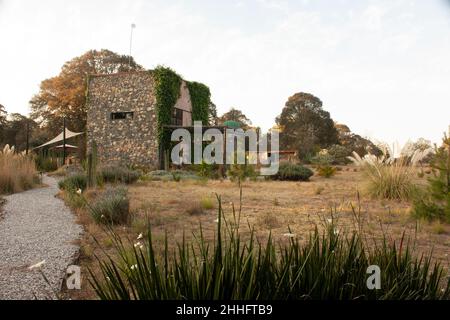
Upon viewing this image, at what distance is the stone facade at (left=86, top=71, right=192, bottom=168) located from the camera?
56.2ft

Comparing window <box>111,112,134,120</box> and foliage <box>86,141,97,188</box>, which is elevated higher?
window <box>111,112,134,120</box>

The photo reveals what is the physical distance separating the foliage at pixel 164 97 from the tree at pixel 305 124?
12.3 m

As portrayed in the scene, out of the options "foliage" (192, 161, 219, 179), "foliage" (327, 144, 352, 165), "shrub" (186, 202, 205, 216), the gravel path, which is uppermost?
"foliage" (327, 144, 352, 165)

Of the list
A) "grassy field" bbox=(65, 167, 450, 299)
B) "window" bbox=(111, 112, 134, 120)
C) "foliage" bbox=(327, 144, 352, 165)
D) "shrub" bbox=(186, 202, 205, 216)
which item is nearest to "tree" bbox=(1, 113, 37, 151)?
"window" bbox=(111, 112, 134, 120)

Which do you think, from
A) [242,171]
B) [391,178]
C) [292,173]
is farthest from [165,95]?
[391,178]

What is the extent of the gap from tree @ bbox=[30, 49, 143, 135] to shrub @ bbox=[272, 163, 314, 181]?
17.1m

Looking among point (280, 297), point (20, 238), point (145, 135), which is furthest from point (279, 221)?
point (145, 135)

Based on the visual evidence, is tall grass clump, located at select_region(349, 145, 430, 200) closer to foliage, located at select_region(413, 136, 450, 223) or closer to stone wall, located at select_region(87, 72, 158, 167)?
foliage, located at select_region(413, 136, 450, 223)

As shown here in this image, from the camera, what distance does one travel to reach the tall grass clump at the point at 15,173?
8328mm

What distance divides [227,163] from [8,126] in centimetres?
2054

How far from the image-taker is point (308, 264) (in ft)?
4.90

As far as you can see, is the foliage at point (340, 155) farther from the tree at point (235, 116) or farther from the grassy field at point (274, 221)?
the grassy field at point (274, 221)

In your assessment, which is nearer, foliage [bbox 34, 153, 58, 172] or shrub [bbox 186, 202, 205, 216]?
shrub [bbox 186, 202, 205, 216]
